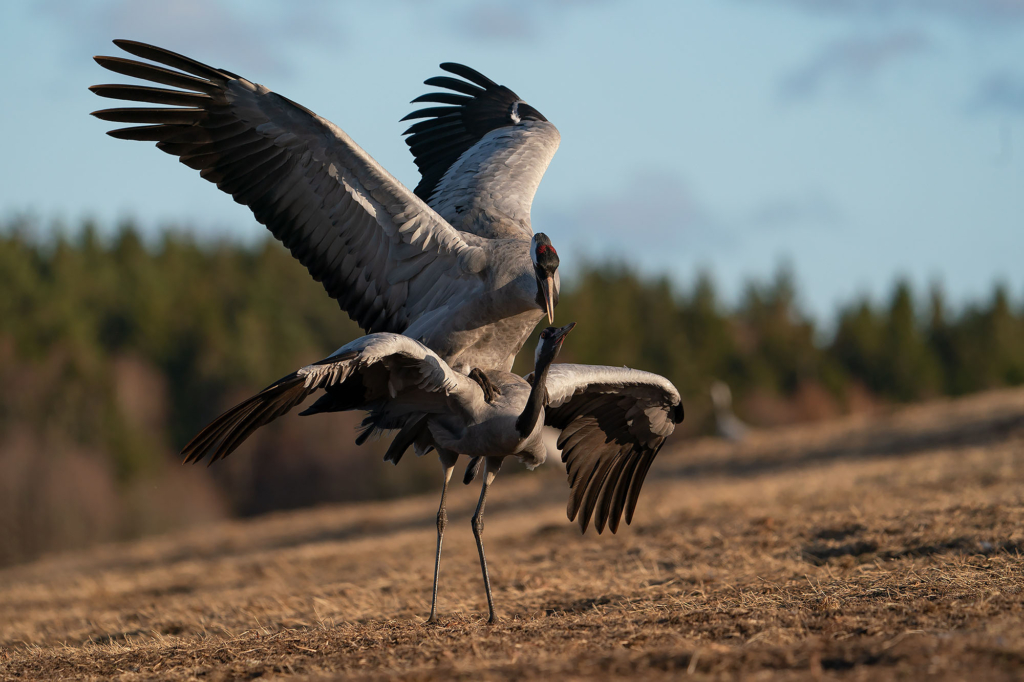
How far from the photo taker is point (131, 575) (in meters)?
12.9

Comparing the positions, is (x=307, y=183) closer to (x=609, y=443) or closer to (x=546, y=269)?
(x=546, y=269)

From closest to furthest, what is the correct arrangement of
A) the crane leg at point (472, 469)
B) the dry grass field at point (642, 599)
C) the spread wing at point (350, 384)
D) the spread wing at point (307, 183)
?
the dry grass field at point (642, 599) < the spread wing at point (350, 384) < the spread wing at point (307, 183) < the crane leg at point (472, 469)

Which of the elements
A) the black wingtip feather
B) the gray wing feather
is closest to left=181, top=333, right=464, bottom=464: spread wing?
the gray wing feather

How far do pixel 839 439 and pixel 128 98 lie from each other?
14.5 meters

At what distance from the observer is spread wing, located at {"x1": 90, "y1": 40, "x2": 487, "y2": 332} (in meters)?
6.52

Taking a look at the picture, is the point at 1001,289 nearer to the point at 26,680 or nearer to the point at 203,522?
the point at 203,522

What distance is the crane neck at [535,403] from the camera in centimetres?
596

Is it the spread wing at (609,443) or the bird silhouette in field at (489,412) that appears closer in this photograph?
the bird silhouette in field at (489,412)

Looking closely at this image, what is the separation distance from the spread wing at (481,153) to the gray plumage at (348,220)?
25 centimetres

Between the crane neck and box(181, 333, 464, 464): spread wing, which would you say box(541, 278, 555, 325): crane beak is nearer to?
the crane neck

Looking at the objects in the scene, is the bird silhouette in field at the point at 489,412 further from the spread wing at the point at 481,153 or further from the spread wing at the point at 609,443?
the spread wing at the point at 481,153

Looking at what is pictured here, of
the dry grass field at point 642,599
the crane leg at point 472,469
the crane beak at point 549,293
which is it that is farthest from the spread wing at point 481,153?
the dry grass field at point 642,599

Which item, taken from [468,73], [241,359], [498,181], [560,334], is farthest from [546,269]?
[241,359]

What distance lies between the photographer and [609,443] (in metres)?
7.41
